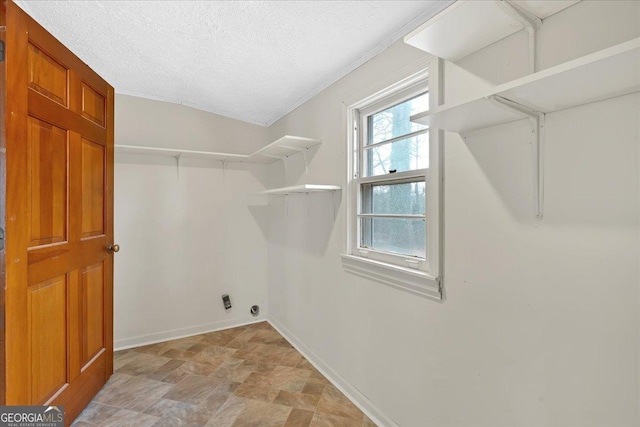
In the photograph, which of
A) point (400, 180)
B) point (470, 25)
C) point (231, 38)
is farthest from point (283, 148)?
point (470, 25)

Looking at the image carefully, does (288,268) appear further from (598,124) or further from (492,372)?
(598,124)

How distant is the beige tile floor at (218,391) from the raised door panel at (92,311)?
1.17 ft

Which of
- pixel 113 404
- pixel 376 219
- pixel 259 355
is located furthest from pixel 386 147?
pixel 113 404

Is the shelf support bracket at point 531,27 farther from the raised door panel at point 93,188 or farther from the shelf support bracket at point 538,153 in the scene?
the raised door panel at point 93,188

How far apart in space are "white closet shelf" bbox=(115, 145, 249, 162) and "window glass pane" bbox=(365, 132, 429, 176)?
1611 mm

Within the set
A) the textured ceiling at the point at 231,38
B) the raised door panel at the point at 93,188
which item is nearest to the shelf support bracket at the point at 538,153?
the textured ceiling at the point at 231,38

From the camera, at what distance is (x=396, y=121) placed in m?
1.82

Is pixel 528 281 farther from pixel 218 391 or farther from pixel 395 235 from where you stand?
pixel 218 391

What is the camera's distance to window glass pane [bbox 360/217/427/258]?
5.40 feet

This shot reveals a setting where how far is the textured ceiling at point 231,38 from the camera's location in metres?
1.59

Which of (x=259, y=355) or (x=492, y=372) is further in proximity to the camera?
(x=259, y=355)

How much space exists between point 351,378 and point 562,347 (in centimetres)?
139

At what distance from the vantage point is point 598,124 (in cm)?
96

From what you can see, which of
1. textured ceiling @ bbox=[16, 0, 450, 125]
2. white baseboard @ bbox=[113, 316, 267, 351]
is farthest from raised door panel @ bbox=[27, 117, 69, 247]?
white baseboard @ bbox=[113, 316, 267, 351]
